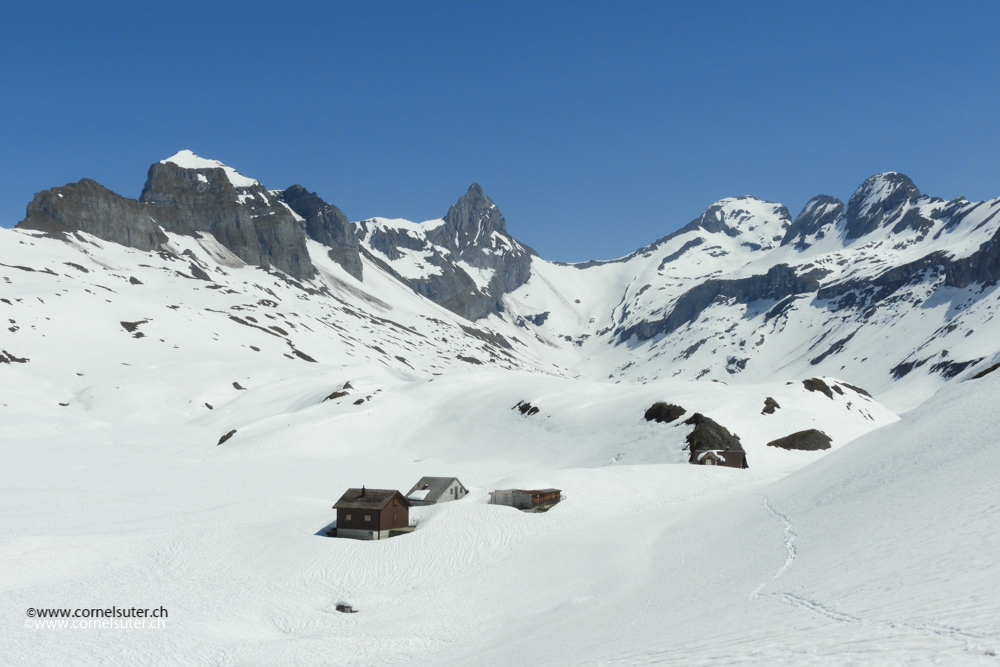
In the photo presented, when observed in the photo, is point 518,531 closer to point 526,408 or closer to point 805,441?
point 805,441

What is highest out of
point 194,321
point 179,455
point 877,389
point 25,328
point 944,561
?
point 194,321

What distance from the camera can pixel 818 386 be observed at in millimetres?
91625

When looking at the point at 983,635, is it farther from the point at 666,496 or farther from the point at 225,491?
the point at 225,491

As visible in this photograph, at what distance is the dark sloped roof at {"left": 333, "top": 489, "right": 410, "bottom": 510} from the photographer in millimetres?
44000

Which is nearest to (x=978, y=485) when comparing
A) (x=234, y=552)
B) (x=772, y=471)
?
(x=234, y=552)

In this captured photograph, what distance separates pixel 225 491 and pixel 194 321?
12365cm

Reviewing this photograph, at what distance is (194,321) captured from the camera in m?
168

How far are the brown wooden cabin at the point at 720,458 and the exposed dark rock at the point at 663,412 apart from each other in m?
9.86

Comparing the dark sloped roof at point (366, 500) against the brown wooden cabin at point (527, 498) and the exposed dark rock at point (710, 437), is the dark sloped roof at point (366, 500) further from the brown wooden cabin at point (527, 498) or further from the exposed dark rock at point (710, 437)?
the exposed dark rock at point (710, 437)

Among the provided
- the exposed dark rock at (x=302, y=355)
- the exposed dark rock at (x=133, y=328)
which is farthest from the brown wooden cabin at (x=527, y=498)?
the exposed dark rock at (x=133, y=328)

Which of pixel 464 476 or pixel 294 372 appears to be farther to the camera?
pixel 294 372

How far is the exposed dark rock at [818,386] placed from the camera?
9075cm

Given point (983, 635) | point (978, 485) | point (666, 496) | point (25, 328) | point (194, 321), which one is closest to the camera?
point (983, 635)

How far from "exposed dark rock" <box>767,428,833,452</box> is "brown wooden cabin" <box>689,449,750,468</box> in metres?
9.77
